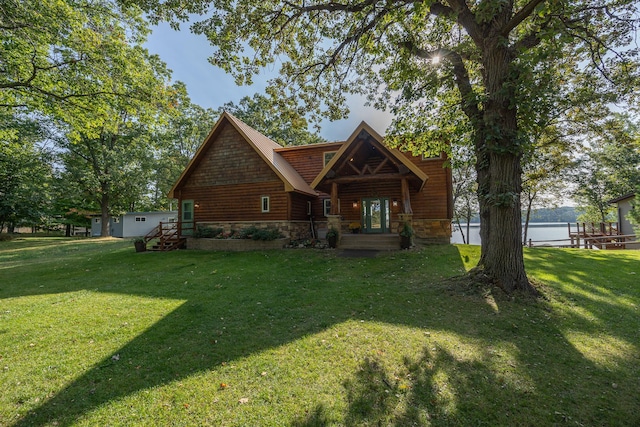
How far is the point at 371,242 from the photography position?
12.1 metres

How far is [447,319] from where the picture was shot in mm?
4805

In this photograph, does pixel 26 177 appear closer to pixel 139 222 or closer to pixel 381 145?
pixel 139 222

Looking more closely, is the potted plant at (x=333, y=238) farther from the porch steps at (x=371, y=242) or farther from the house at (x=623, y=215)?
the house at (x=623, y=215)

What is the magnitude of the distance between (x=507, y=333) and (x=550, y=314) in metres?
1.44

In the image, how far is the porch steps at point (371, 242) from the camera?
38.9ft

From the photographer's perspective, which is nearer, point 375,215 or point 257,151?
point 257,151

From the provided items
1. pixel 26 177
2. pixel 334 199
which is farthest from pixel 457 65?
pixel 26 177

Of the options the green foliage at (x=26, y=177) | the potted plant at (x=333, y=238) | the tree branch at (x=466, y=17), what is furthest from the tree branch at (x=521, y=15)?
the green foliage at (x=26, y=177)

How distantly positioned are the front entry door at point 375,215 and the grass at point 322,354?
25.1ft

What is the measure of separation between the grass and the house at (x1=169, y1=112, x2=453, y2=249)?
7.26 metres

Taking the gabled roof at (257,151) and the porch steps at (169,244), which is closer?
the gabled roof at (257,151)

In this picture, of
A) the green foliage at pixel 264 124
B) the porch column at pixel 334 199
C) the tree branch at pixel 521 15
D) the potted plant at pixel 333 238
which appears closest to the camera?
the tree branch at pixel 521 15

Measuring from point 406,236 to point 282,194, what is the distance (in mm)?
6538

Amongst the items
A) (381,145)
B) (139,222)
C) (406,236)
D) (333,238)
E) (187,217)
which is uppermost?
(381,145)
